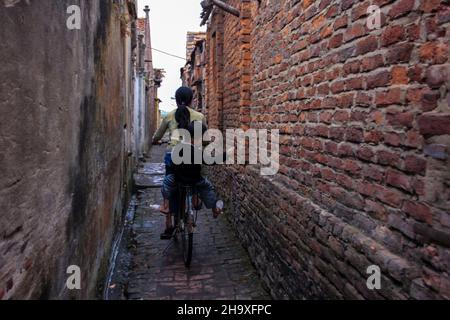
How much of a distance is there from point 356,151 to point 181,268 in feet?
A: 9.29

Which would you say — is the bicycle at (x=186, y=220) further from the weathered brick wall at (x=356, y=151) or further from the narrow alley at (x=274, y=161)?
the weathered brick wall at (x=356, y=151)

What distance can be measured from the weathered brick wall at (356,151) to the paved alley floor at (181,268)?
15.0 inches

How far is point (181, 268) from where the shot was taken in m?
4.42

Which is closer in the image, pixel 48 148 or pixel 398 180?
pixel 398 180

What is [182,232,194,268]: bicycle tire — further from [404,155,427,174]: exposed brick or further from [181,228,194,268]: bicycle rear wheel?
[404,155,427,174]: exposed brick

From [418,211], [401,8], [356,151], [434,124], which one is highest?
[401,8]

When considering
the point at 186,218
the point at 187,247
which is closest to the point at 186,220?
the point at 186,218

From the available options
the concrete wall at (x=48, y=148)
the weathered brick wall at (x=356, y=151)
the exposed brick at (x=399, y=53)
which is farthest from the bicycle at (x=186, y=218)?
the exposed brick at (x=399, y=53)

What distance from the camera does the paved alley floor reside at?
12.5 ft

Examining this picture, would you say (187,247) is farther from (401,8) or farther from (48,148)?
(401,8)

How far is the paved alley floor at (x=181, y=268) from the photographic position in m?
3.80

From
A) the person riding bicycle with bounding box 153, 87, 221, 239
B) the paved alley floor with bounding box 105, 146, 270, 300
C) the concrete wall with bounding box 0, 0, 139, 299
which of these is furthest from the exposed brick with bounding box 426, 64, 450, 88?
the person riding bicycle with bounding box 153, 87, 221, 239
